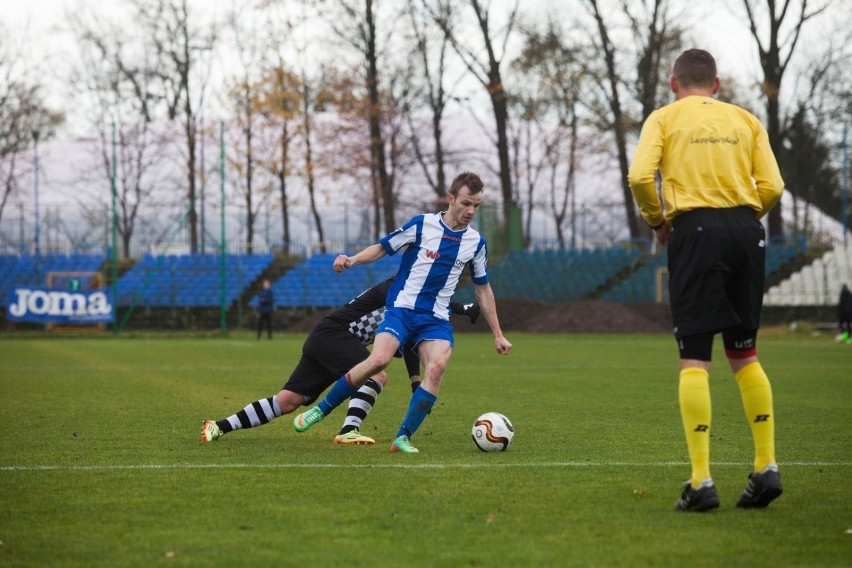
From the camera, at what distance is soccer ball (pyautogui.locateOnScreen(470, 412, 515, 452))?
8.16 m

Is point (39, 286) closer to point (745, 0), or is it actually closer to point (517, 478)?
point (745, 0)

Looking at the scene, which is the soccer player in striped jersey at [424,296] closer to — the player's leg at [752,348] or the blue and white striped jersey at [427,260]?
the blue and white striped jersey at [427,260]

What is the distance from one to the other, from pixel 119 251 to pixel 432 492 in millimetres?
38347

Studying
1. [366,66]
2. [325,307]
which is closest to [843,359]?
[325,307]

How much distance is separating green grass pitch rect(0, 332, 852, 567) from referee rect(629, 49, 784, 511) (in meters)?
0.39

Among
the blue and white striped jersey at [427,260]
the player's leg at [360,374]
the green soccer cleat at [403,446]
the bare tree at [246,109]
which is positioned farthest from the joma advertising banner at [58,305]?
the green soccer cleat at [403,446]

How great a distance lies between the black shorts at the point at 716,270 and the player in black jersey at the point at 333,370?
3264 millimetres

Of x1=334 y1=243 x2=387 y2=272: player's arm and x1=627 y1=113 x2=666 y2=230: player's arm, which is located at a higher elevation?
x1=627 y1=113 x2=666 y2=230: player's arm

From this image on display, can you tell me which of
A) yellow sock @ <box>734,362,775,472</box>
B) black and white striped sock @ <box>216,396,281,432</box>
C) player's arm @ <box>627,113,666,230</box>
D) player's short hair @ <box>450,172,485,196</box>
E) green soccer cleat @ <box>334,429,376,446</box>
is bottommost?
green soccer cleat @ <box>334,429,376,446</box>

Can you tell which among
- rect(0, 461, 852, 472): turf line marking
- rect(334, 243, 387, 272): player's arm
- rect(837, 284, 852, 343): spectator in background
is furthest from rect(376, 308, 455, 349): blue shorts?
rect(837, 284, 852, 343): spectator in background

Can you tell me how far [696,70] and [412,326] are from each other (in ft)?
10.1

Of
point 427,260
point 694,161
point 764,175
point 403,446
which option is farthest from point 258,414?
point 764,175

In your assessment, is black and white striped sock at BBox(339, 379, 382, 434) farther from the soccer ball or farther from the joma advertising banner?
the joma advertising banner

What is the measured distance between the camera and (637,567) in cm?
452
